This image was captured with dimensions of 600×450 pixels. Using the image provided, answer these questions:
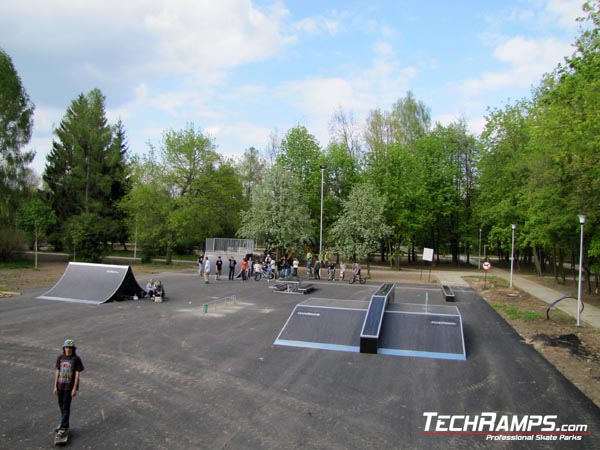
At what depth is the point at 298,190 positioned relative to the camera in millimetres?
40969

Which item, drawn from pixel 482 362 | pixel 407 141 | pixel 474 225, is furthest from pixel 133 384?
pixel 407 141

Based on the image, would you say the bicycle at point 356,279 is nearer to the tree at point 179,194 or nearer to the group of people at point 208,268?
the group of people at point 208,268

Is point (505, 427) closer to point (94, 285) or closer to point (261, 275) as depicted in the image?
point (94, 285)

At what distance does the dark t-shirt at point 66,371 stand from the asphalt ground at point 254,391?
29.1 inches

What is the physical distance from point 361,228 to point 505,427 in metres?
28.6

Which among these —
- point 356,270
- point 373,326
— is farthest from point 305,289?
point 373,326

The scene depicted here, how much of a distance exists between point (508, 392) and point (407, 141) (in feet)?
166

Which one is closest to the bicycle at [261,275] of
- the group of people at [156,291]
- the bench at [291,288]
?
the bench at [291,288]

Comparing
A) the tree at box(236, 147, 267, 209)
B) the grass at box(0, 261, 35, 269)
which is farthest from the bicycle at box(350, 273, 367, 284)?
the tree at box(236, 147, 267, 209)

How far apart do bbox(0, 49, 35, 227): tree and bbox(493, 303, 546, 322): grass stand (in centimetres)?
3900

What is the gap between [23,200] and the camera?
3722 centimetres

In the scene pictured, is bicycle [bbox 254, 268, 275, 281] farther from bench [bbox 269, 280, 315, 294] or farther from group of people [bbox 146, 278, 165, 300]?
group of people [bbox 146, 278, 165, 300]

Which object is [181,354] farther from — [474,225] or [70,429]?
[474,225]

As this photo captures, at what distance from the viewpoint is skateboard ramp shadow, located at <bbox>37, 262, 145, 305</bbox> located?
18141mm
